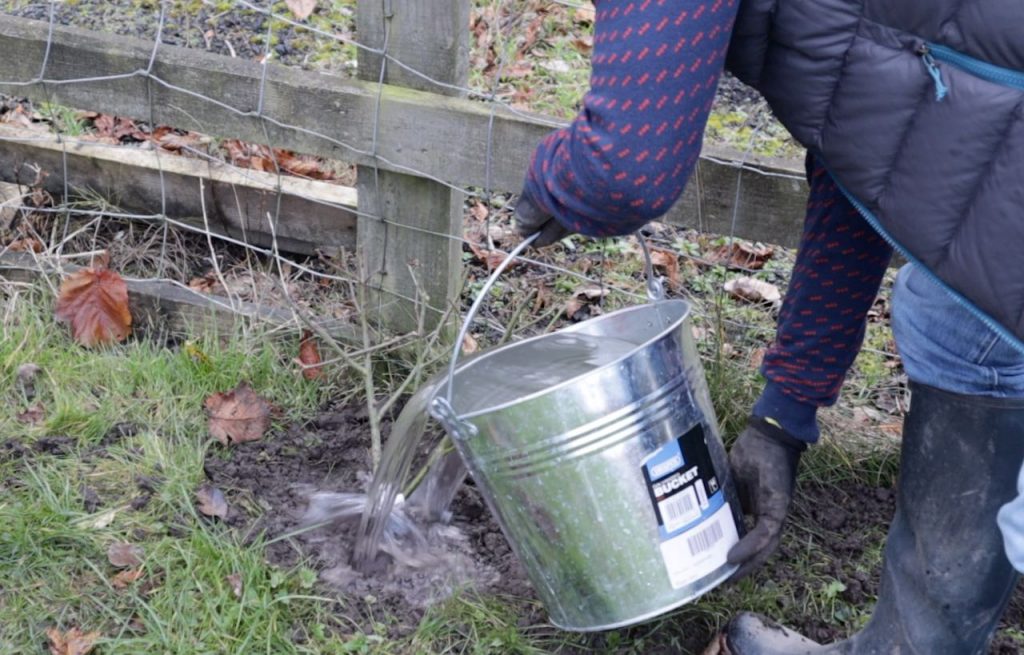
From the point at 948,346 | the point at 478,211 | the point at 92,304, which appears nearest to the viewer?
the point at 948,346

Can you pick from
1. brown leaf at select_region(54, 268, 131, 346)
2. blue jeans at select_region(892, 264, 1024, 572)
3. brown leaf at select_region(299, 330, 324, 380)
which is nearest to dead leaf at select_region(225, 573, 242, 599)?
brown leaf at select_region(299, 330, 324, 380)

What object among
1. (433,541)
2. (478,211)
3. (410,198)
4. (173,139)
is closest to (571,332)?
(433,541)

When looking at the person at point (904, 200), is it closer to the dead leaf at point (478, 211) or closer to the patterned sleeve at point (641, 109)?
the patterned sleeve at point (641, 109)

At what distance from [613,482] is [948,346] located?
54 cm

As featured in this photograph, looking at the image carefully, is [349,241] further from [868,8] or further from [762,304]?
A: [868,8]

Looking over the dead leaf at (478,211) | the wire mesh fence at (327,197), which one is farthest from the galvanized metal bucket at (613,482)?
the dead leaf at (478,211)

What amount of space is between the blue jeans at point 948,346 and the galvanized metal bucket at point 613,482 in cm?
35

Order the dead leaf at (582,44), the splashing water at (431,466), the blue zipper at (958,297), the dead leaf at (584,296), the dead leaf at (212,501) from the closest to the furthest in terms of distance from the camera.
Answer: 1. the blue zipper at (958,297)
2. the splashing water at (431,466)
3. the dead leaf at (212,501)
4. the dead leaf at (584,296)
5. the dead leaf at (582,44)

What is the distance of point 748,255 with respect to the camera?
141 inches

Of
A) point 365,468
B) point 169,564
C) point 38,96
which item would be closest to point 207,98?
point 38,96

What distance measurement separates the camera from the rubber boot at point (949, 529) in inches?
70.7

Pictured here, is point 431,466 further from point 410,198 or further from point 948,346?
point 948,346

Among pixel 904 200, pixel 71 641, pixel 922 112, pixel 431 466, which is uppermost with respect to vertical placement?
pixel 922 112

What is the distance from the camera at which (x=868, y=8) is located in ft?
4.86
